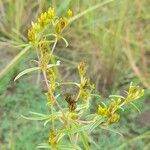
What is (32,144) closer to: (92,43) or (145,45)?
(92,43)

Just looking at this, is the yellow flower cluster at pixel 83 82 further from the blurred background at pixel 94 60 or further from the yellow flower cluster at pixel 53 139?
the blurred background at pixel 94 60

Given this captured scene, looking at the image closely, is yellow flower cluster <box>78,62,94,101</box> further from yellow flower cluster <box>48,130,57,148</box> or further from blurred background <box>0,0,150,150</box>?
blurred background <box>0,0,150,150</box>

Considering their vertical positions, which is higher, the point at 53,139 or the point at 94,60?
the point at 53,139

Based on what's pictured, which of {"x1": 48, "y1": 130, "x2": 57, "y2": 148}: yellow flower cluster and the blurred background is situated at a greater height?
{"x1": 48, "y1": 130, "x2": 57, "y2": 148}: yellow flower cluster

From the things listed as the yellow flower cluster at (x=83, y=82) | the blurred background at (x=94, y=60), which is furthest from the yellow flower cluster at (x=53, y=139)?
the blurred background at (x=94, y=60)

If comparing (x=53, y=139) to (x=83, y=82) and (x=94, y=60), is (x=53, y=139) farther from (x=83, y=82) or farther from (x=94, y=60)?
(x=94, y=60)

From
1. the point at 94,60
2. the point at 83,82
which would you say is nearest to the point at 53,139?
the point at 83,82

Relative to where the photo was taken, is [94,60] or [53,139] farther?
[94,60]

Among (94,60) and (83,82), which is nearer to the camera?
(83,82)

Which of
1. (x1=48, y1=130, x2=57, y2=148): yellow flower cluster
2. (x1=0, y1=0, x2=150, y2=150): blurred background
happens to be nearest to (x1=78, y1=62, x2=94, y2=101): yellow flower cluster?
(x1=48, y1=130, x2=57, y2=148): yellow flower cluster
